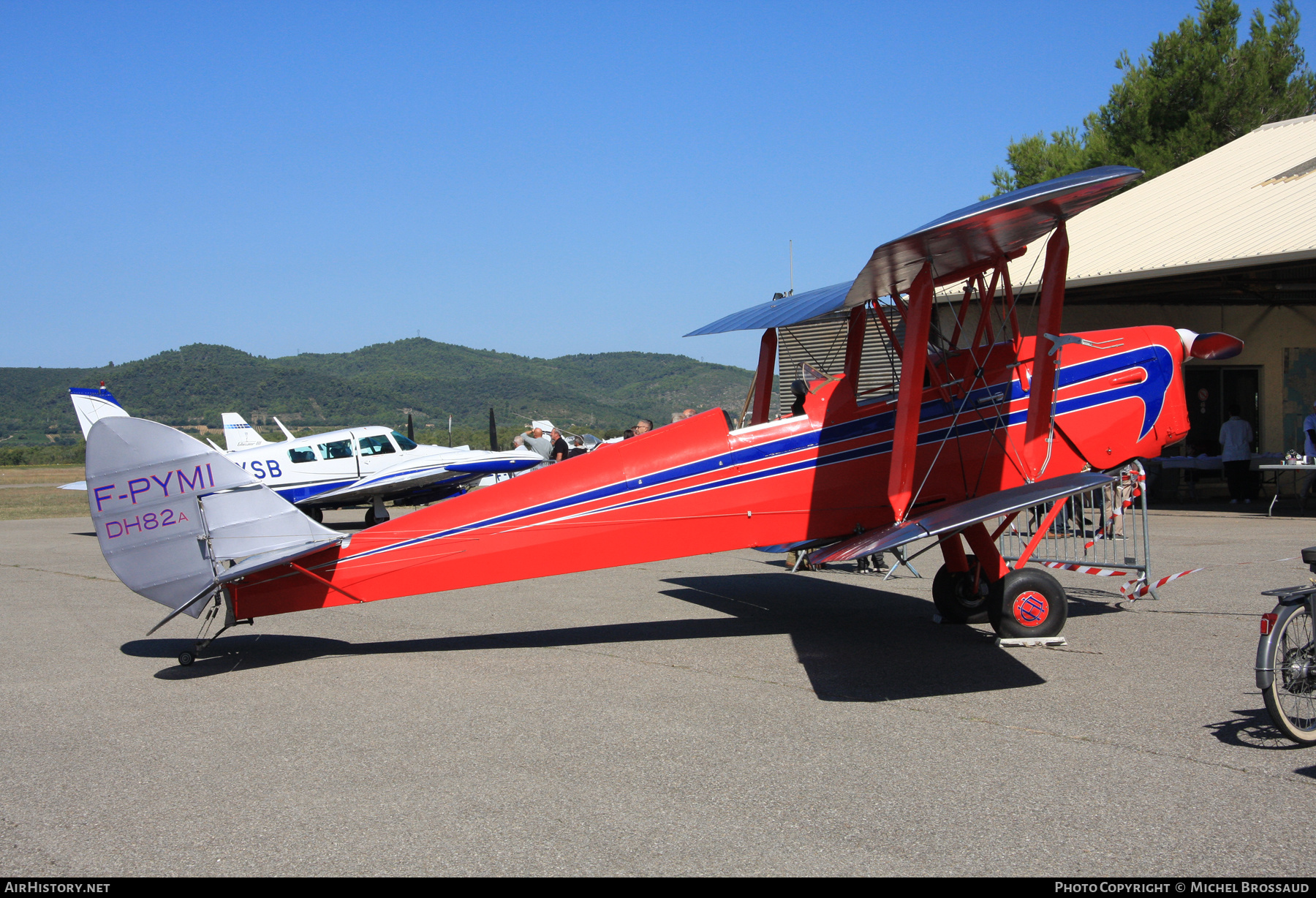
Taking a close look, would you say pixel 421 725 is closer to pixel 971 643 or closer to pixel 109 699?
pixel 109 699

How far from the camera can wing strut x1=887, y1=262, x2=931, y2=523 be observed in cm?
612

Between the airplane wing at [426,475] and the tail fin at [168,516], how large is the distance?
13.6m

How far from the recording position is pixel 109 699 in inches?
223

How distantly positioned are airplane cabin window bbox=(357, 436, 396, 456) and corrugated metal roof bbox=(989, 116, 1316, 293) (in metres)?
12.3

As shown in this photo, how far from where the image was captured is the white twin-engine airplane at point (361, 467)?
62.7 feet

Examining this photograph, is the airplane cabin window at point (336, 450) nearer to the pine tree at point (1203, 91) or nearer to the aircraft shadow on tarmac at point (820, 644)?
the aircraft shadow on tarmac at point (820, 644)

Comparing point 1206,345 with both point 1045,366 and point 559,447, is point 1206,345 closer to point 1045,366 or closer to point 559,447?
point 1045,366

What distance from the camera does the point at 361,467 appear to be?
19797 millimetres

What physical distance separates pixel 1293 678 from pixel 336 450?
60.1ft

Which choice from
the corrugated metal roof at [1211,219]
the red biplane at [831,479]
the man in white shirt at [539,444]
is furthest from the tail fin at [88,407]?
the corrugated metal roof at [1211,219]

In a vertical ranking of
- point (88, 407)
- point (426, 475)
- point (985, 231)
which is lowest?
point (426, 475)

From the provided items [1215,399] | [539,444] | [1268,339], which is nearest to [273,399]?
[539,444]

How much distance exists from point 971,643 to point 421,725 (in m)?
3.99

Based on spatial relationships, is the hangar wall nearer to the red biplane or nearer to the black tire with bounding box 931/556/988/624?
the red biplane
